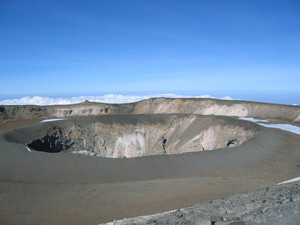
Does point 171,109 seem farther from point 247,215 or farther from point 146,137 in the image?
point 247,215

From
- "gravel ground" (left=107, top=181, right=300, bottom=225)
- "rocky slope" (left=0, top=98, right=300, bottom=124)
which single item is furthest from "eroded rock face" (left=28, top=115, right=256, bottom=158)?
"gravel ground" (left=107, top=181, right=300, bottom=225)

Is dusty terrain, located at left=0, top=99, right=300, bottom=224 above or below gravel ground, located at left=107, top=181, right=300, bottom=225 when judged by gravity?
below

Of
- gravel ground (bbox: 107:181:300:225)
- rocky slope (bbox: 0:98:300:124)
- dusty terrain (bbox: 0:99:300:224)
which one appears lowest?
dusty terrain (bbox: 0:99:300:224)

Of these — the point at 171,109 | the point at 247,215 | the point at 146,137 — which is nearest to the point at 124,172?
the point at 247,215

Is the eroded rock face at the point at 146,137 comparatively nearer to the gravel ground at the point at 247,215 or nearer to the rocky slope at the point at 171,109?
the rocky slope at the point at 171,109

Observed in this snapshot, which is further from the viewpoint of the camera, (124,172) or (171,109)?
(171,109)

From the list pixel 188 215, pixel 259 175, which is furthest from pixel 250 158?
pixel 188 215

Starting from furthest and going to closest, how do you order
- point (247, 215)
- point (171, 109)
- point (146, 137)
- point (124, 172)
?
point (171, 109) → point (146, 137) → point (124, 172) → point (247, 215)

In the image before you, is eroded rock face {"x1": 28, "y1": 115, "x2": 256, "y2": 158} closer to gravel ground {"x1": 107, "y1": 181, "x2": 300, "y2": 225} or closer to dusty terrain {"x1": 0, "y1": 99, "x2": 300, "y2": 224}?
dusty terrain {"x1": 0, "y1": 99, "x2": 300, "y2": 224}
